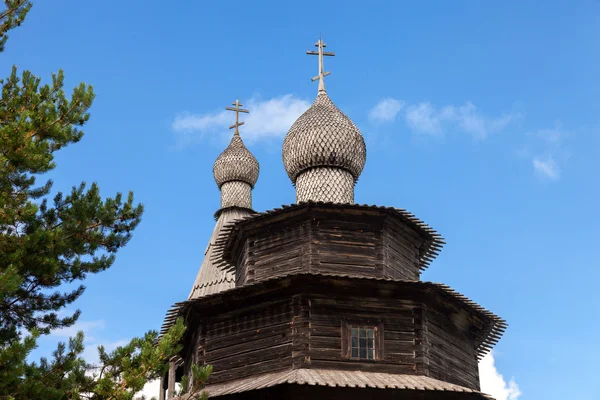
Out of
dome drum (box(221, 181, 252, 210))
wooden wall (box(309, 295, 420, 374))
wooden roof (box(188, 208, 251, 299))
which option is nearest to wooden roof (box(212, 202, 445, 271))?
wooden wall (box(309, 295, 420, 374))

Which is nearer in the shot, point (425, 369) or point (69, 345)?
point (69, 345)

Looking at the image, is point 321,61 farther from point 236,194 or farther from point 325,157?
point 236,194

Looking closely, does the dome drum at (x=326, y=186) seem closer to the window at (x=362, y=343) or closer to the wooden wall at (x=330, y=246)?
the wooden wall at (x=330, y=246)

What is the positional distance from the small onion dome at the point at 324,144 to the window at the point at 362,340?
14.2 ft

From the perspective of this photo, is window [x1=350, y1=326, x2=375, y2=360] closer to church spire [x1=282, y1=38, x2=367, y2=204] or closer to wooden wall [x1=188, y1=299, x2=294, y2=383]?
wooden wall [x1=188, y1=299, x2=294, y2=383]

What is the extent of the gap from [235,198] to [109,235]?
15.8 m

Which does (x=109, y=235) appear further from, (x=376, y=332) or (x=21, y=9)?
(x=376, y=332)

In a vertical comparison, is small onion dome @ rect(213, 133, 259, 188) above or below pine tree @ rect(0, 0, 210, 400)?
above

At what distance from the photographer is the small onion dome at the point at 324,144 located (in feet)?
59.3

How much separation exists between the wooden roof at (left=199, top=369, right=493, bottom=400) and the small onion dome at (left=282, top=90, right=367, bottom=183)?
5314 millimetres

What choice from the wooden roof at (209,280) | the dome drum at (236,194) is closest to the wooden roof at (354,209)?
the wooden roof at (209,280)

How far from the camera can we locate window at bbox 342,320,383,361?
587 inches

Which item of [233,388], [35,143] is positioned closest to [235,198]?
[233,388]

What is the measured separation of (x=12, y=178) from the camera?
41.3 feet
